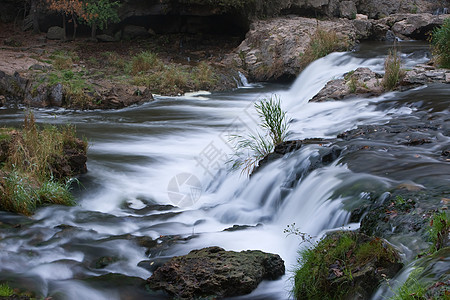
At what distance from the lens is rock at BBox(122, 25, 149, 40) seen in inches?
825

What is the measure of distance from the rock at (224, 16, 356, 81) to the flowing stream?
551 centimetres

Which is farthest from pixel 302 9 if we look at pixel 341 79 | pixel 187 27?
pixel 341 79

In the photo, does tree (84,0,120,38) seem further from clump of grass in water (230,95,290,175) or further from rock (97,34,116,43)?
clump of grass in water (230,95,290,175)

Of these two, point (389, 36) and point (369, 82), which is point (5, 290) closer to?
point (369, 82)

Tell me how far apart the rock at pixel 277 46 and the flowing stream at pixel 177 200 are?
5.51 meters

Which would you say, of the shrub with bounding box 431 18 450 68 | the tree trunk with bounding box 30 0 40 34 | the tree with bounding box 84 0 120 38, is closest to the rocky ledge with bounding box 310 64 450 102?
the shrub with bounding box 431 18 450 68

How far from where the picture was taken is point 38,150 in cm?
708

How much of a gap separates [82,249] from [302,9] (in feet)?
59.5

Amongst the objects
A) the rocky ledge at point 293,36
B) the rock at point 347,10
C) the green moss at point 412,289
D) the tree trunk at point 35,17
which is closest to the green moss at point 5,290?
the green moss at point 412,289

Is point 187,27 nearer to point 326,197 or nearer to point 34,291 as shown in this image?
point 326,197

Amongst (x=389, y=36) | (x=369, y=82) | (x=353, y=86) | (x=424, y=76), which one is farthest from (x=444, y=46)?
(x=389, y=36)

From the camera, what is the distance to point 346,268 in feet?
12.6

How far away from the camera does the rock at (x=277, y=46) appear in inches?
664

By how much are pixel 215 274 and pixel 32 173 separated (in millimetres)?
3526
